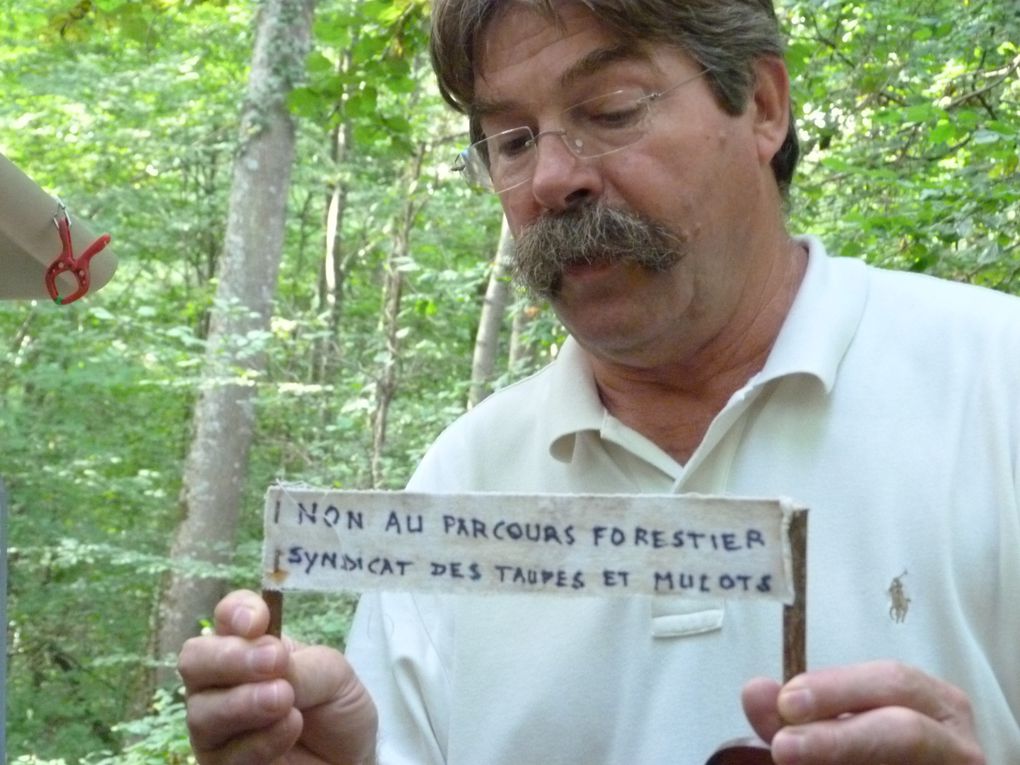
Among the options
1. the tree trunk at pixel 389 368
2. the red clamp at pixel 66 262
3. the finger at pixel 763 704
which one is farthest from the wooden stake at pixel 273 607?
the tree trunk at pixel 389 368

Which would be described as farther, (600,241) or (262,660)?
(600,241)

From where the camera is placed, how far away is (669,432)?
1735 mm

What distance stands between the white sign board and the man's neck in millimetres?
535

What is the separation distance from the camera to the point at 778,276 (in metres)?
1.84

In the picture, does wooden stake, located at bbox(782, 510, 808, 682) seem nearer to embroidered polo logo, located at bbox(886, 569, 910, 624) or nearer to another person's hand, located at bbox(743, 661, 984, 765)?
another person's hand, located at bbox(743, 661, 984, 765)

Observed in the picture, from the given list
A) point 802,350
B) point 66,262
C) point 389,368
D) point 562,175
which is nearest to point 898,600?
point 802,350

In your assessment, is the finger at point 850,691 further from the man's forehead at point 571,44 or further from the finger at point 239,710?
the man's forehead at point 571,44

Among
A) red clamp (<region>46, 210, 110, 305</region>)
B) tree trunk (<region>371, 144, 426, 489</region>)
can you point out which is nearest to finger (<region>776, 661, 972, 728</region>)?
red clamp (<region>46, 210, 110, 305</region>)

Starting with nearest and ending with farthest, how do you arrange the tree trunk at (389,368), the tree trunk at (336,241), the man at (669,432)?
the man at (669,432)
the tree trunk at (389,368)
the tree trunk at (336,241)

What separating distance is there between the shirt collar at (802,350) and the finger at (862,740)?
2.02 feet

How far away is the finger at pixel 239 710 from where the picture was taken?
48.8 inches

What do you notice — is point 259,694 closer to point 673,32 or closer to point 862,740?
point 862,740

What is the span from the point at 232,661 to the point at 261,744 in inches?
4.4

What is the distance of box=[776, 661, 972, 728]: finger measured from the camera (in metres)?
1.05
